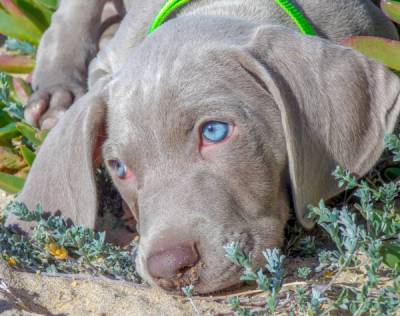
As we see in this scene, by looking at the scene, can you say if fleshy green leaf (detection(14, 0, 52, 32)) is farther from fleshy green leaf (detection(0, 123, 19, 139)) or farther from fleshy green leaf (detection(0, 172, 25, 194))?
fleshy green leaf (detection(0, 172, 25, 194))

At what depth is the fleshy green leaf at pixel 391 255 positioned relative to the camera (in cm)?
313

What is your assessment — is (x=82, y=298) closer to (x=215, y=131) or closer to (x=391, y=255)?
(x=215, y=131)

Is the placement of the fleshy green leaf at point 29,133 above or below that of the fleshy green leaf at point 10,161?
above

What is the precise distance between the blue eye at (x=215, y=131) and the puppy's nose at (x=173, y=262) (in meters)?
0.49

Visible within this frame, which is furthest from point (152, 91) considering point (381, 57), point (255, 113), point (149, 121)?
point (381, 57)

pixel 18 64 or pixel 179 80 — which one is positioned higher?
pixel 179 80

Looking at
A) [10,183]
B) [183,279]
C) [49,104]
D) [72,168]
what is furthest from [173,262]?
[49,104]

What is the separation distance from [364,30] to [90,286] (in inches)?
77.3

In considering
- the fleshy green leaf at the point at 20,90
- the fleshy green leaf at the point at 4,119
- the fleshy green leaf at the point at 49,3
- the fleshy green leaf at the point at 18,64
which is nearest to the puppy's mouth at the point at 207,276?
the fleshy green leaf at the point at 4,119

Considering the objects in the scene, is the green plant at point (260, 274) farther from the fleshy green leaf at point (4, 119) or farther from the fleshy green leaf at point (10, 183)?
the fleshy green leaf at point (4, 119)

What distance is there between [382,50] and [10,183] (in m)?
2.12

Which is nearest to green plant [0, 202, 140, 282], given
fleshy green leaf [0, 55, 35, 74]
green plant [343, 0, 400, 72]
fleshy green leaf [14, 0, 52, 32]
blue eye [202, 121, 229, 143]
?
blue eye [202, 121, 229, 143]

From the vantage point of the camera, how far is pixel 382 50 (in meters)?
3.71

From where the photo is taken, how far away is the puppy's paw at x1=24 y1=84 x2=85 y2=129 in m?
5.20
